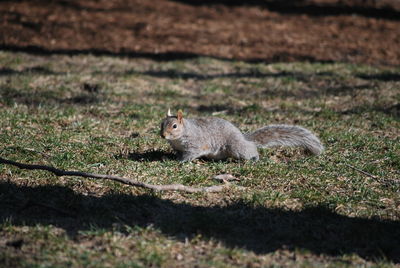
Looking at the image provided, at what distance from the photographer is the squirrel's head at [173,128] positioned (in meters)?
5.37

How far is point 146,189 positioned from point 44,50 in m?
7.60

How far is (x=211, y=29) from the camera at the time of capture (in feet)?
46.0

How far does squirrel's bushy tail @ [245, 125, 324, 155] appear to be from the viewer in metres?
5.85

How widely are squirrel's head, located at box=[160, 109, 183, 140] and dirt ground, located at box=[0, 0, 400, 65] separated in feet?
20.4

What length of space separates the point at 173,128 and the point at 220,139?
22.7 inches

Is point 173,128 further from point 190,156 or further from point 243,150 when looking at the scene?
point 243,150

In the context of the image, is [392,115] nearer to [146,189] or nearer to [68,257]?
[146,189]

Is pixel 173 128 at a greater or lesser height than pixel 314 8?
lesser

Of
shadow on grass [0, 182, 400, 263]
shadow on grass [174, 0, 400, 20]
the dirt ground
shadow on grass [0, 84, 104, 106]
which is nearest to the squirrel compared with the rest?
shadow on grass [0, 182, 400, 263]

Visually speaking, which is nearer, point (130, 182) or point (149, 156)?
point (130, 182)

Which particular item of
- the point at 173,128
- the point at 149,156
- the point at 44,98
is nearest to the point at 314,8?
the point at 44,98

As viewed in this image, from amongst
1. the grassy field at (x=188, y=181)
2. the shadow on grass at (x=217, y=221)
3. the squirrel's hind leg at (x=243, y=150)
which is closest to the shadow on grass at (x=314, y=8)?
the grassy field at (x=188, y=181)

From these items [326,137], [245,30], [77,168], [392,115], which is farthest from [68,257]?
[245,30]

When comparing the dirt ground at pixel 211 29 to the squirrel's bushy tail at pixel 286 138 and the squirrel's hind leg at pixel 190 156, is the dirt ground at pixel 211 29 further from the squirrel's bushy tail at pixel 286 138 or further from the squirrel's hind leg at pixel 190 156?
the squirrel's hind leg at pixel 190 156
